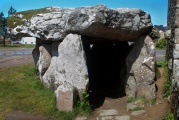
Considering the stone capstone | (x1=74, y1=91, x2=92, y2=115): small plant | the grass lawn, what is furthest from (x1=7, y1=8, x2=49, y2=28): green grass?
(x1=74, y1=91, x2=92, y2=115): small plant

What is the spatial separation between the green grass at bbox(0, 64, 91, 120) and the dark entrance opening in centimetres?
176

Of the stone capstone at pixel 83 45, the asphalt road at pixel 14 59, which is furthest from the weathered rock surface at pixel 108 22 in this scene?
the asphalt road at pixel 14 59

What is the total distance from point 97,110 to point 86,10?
2801 mm

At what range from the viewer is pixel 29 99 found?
920 centimetres

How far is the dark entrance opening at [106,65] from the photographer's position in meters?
10.4

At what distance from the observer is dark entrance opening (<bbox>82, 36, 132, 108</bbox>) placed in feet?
34.2

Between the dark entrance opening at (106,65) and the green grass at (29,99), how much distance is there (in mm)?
1762

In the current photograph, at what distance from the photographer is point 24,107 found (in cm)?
853

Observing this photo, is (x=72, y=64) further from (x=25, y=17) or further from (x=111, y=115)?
(x=25, y=17)

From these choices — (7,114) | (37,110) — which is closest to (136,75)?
(37,110)

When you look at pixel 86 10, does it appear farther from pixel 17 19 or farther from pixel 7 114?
pixel 17 19

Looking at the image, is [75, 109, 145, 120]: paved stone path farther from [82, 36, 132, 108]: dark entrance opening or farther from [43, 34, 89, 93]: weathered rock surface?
[82, 36, 132, 108]: dark entrance opening

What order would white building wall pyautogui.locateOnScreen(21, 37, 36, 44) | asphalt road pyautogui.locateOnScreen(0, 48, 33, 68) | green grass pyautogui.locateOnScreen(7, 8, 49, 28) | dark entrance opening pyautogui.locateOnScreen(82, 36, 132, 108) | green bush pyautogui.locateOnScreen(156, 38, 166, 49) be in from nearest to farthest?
dark entrance opening pyautogui.locateOnScreen(82, 36, 132, 108) → green grass pyautogui.locateOnScreen(7, 8, 49, 28) → asphalt road pyautogui.locateOnScreen(0, 48, 33, 68) → green bush pyautogui.locateOnScreen(156, 38, 166, 49) → white building wall pyautogui.locateOnScreen(21, 37, 36, 44)

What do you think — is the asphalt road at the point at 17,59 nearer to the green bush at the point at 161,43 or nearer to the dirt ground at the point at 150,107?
the green bush at the point at 161,43
